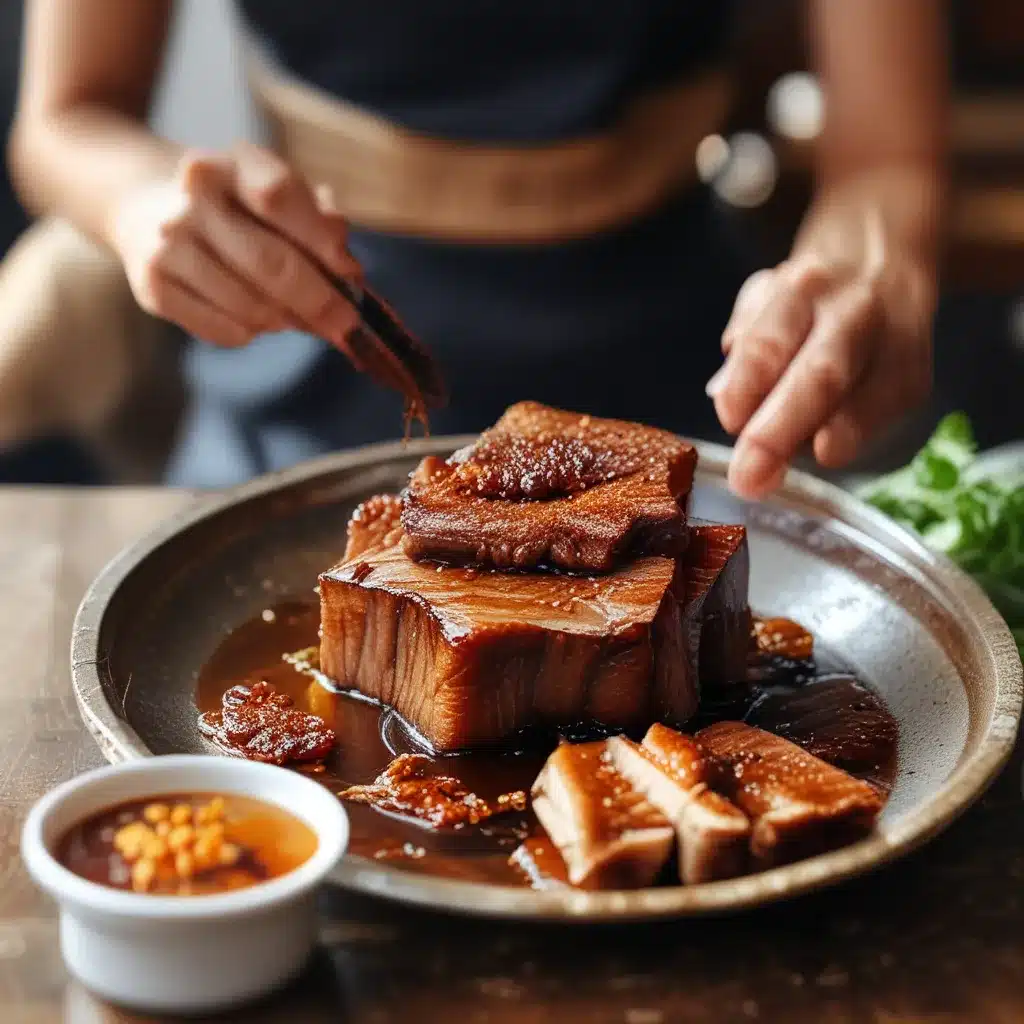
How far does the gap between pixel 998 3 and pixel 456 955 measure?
4.73 meters

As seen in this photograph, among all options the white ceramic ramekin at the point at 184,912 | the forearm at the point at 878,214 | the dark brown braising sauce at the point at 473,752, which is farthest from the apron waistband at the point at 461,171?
the white ceramic ramekin at the point at 184,912

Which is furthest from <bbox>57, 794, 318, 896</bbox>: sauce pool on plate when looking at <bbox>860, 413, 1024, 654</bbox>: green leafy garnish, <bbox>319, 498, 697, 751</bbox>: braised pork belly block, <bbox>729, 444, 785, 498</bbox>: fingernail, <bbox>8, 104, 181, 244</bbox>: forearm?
<bbox>8, 104, 181, 244</bbox>: forearm

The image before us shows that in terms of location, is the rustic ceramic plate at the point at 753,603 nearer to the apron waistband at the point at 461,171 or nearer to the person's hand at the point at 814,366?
the person's hand at the point at 814,366

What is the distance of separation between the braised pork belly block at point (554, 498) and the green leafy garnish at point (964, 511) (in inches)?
23.4

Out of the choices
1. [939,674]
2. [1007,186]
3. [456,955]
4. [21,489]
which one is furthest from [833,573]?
[1007,186]

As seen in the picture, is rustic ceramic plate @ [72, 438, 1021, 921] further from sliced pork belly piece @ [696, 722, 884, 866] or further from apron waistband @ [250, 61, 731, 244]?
apron waistband @ [250, 61, 731, 244]

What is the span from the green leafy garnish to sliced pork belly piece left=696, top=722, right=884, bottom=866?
0.80 m

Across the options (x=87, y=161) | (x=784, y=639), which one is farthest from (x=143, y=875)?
(x=87, y=161)

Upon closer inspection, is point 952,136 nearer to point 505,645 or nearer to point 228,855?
point 505,645

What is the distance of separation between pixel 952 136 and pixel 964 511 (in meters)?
2.98

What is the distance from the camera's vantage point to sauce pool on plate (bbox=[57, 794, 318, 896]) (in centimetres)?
140

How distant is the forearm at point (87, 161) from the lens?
2855 mm

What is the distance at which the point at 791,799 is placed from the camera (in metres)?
1.60

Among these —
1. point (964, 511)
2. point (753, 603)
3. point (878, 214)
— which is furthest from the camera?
point (878, 214)
